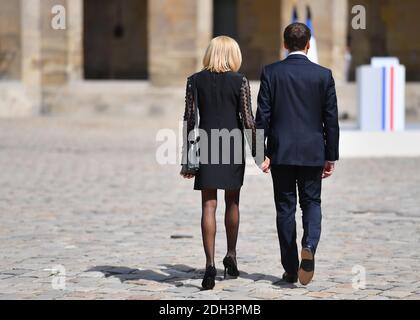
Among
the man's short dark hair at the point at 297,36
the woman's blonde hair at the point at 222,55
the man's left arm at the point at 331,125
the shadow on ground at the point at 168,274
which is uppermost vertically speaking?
the man's short dark hair at the point at 297,36

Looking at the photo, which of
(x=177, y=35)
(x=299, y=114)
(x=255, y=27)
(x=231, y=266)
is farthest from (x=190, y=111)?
(x=255, y=27)

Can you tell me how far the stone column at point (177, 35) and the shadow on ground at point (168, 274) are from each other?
18652 millimetres

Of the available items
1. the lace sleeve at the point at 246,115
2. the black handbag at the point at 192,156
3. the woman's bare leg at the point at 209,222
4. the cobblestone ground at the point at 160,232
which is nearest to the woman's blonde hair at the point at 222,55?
the lace sleeve at the point at 246,115

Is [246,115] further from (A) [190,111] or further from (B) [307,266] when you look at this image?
(B) [307,266]

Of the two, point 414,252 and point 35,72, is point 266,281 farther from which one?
point 35,72

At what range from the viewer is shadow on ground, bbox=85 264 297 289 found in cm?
794

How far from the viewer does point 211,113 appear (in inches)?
303

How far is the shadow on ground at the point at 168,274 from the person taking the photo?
26.0 ft

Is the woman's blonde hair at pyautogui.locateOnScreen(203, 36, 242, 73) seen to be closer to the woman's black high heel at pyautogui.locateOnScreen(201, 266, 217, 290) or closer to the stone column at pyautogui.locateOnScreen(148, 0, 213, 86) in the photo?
the woman's black high heel at pyautogui.locateOnScreen(201, 266, 217, 290)

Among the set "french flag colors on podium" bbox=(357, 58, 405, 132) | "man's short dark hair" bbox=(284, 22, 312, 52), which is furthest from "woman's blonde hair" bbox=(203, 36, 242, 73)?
"french flag colors on podium" bbox=(357, 58, 405, 132)

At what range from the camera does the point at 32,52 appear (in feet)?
90.1

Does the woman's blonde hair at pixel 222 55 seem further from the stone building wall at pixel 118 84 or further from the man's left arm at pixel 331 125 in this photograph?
the stone building wall at pixel 118 84

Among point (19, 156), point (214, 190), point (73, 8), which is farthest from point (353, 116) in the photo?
point (214, 190)
